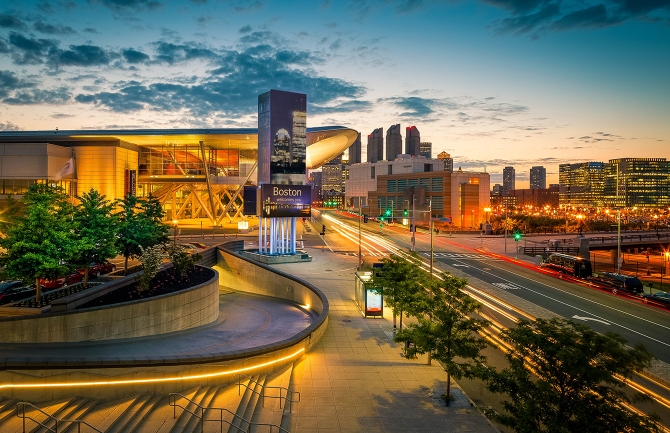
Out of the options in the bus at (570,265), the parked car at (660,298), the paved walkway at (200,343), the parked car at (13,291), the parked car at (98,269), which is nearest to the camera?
the paved walkway at (200,343)

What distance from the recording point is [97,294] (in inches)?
697

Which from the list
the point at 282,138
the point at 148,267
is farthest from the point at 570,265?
the point at 148,267

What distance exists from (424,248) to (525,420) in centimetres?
5099

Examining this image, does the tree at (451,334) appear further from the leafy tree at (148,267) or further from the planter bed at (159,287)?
the leafy tree at (148,267)

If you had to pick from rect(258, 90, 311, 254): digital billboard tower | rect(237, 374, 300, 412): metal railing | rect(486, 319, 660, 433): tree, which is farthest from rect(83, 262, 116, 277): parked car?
rect(486, 319, 660, 433): tree

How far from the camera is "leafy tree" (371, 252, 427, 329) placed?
1859 centimetres

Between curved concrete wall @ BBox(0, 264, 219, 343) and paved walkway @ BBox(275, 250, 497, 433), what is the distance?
638 centimetres

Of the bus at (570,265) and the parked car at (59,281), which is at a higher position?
the parked car at (59,281)

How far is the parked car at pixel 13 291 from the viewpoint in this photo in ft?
64.7

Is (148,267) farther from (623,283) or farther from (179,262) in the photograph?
(623,283)

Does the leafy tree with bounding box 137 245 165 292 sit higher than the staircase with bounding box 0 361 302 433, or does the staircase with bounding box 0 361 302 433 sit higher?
the leafy tree with bounding box 137 245 165 292

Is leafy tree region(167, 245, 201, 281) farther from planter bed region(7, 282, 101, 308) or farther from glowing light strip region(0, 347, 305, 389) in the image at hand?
glowing light strip region(0, 347, 305, 389)

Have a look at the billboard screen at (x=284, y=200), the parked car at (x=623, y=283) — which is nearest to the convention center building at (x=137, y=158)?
the billboard screen at (x=284, y=200)

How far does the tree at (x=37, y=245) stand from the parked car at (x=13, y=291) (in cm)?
286
